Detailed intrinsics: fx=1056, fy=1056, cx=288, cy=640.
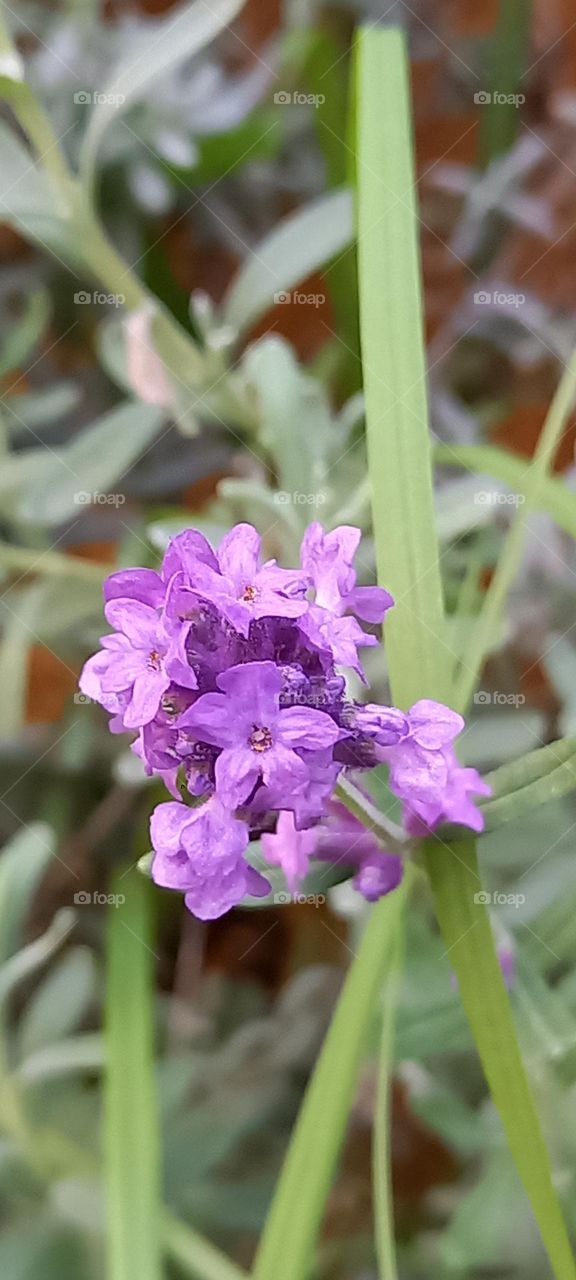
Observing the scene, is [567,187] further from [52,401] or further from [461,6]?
[52,401]

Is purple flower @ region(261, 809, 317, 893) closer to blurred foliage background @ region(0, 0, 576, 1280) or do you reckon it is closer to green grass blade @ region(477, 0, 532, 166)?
blurred foliage background @ region(0, 0, 576, 1280)

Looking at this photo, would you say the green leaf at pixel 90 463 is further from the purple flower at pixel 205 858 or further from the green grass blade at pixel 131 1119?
the purple flower at pixel 205 858

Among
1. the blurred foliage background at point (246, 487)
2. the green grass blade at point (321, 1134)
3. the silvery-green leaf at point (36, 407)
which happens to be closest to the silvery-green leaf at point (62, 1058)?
the blurred foliage background at point (246, 487)

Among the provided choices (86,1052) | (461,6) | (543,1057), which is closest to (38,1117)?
(86,1052)

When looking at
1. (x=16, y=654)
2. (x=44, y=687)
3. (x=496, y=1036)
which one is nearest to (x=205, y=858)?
(x=496, y=1036)

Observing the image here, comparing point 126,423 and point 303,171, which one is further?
point 303,171
